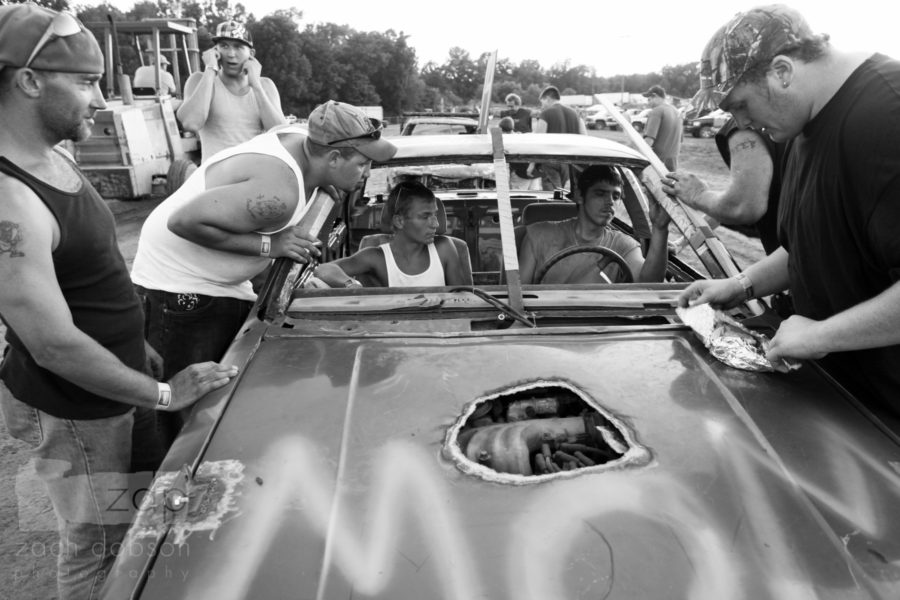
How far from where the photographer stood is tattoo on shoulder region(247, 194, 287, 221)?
85.0 inches

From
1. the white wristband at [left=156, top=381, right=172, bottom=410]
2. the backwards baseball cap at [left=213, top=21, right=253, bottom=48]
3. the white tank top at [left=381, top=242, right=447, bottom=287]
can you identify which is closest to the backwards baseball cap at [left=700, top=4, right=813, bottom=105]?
the white tank top at [left=381, top=242, right=447, bottom=287]

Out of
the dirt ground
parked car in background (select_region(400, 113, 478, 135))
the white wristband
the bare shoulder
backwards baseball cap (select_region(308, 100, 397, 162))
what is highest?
backwards baseball cap (select_region(308, 100, 397, 162))

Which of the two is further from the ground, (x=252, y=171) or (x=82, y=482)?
(x=252, y=171)

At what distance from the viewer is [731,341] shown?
6.09 feet

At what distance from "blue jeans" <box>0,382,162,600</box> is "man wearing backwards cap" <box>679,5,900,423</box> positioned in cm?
188

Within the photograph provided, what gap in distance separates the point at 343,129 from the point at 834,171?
1544 millimetres

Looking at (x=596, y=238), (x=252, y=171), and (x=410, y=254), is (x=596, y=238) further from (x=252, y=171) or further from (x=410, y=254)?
(x=252, y=171)

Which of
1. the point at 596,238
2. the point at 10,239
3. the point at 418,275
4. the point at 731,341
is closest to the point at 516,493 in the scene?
the point at 731,341

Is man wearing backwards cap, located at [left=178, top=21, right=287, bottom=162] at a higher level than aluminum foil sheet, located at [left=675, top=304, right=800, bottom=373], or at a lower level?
higher

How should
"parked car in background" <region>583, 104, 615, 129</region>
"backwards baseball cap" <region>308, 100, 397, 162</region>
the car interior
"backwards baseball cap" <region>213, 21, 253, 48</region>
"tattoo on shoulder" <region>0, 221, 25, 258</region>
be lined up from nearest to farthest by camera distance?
1. "tattoo on shoulder" <region>0, 221, 25, 258</region>
2. "backwards baseball cap" <region>308, 100, 397, 162</region>
3. the car interior
4. "backwards baseball cap" <region>213, 21, 253, 48</region>
5. "parked car in background" <region>583, 104, 615, 129</region>

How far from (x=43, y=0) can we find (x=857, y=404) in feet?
133

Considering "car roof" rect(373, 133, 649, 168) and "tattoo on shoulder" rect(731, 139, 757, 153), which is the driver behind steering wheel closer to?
"car roof" rect(373, 133, 649, 168)

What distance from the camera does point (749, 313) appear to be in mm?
2152

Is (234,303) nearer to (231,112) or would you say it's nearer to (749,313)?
(749,313)
